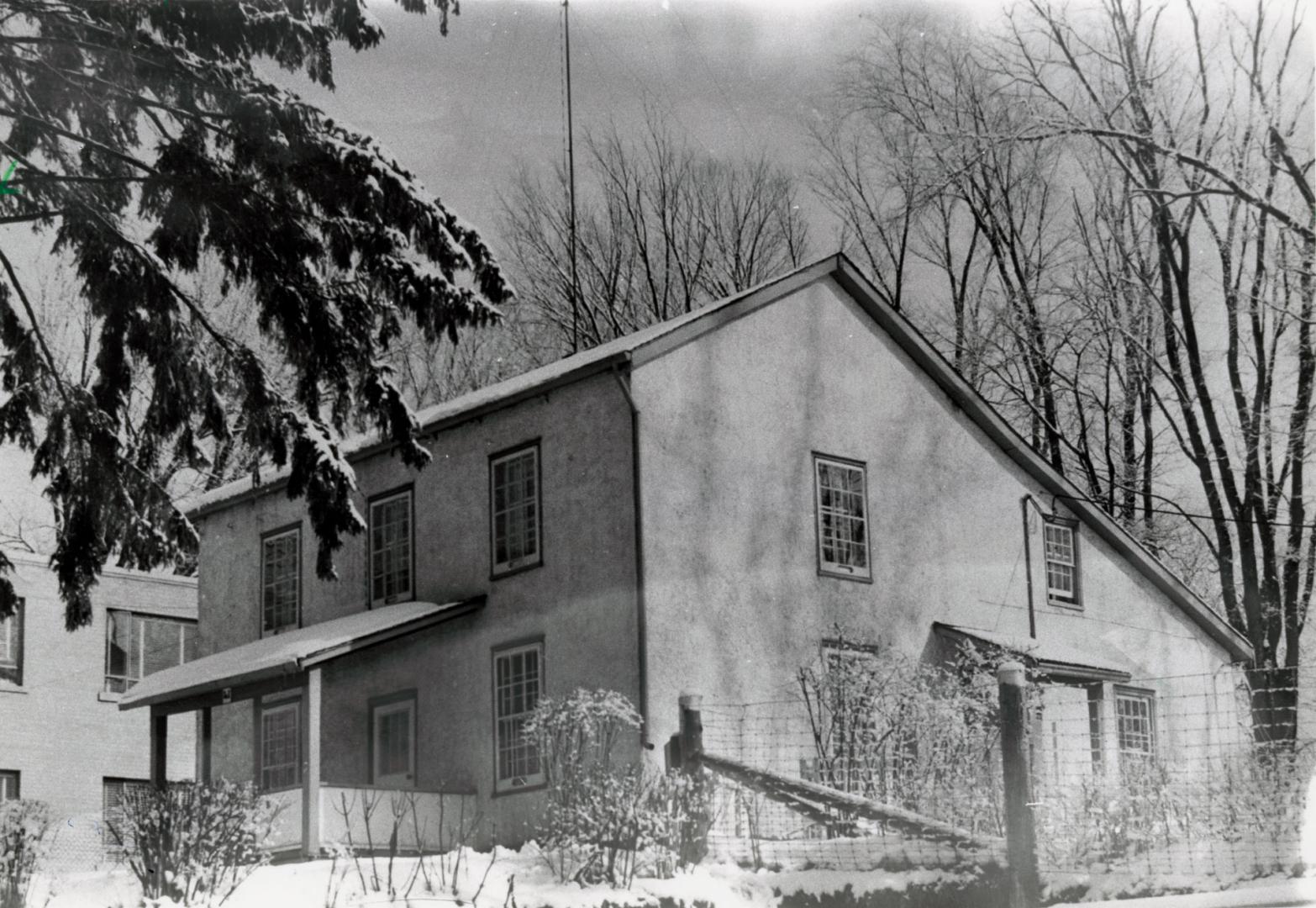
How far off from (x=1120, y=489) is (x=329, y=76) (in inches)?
664

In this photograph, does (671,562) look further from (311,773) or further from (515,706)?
(311,773)

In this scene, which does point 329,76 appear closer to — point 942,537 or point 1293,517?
point 942,537

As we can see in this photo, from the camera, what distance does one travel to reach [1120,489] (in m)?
27.5

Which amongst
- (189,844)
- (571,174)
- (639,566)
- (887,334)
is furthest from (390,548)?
(189,844)

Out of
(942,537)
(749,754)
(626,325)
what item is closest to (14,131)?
(749,754)

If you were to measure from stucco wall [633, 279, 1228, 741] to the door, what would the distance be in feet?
14.0

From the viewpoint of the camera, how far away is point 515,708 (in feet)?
60.5

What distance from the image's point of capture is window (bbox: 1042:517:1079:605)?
21500mm

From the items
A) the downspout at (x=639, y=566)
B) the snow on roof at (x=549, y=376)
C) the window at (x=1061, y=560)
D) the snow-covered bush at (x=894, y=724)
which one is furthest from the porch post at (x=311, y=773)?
the window at (x=1061, y=560)

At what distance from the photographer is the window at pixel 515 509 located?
18641mm

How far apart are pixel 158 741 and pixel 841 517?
9.38m

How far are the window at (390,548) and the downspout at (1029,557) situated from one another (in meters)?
8.01

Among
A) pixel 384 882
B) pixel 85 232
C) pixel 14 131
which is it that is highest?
pixel 14 131

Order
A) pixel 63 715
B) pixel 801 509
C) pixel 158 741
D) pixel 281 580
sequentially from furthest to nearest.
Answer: pixel 63 715 → pixel 281 580 → pixel 158 741 → pixel 801 509
